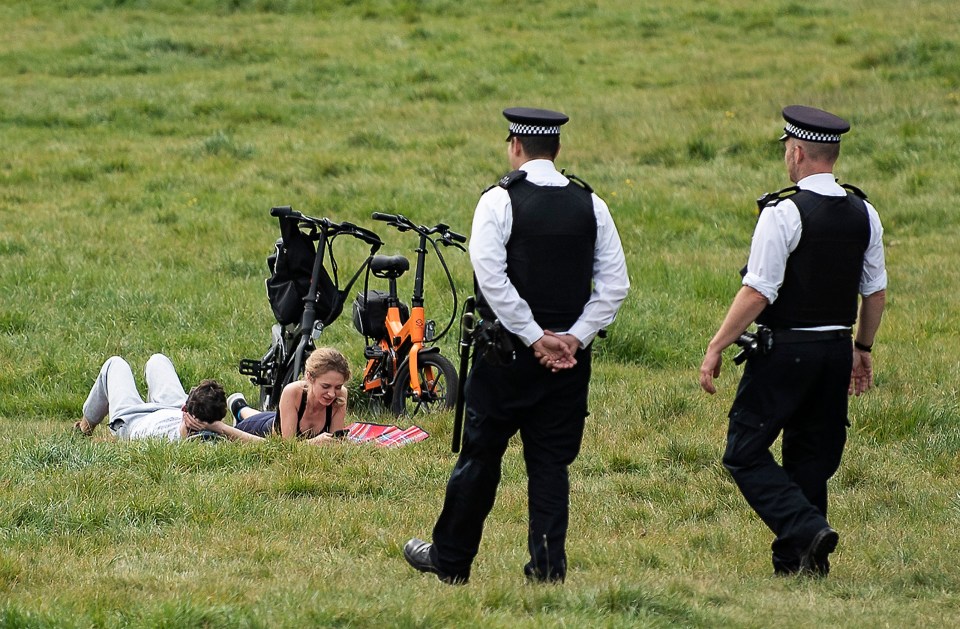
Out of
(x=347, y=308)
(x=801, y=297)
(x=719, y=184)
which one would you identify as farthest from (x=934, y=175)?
(x=801, y=297)

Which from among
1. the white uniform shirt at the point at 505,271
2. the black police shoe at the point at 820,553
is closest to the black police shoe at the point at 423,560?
the white uniform shirt at the point at 505,271

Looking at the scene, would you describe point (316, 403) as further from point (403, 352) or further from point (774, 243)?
point (774, 243)

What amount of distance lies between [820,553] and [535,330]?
1648 millimetres

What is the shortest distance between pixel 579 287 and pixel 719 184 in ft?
36.0

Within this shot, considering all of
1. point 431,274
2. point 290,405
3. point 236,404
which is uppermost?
point 290,405

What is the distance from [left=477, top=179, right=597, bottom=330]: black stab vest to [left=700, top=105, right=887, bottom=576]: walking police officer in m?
0.73

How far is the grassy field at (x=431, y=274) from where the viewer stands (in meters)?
5.43

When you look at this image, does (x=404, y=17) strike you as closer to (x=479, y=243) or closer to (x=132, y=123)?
(x=132, y=123)

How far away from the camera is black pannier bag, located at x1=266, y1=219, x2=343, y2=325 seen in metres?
8.83

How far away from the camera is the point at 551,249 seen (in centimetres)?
525

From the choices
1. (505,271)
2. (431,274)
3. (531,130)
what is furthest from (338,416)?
(431,274)

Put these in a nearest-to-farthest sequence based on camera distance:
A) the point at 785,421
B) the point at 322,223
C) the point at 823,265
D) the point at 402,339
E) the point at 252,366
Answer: the point at 823,265 < the point at 785,421 < the point at 322,223 < the point at 402,339 < the point at 252,366

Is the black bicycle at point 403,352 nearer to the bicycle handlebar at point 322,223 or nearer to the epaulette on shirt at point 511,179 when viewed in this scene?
the bicycle handlebar at point 322,223

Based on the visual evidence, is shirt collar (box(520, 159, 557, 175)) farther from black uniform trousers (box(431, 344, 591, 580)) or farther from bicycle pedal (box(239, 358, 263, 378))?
bicycle pedal (box(239, 358, 263, 378))
